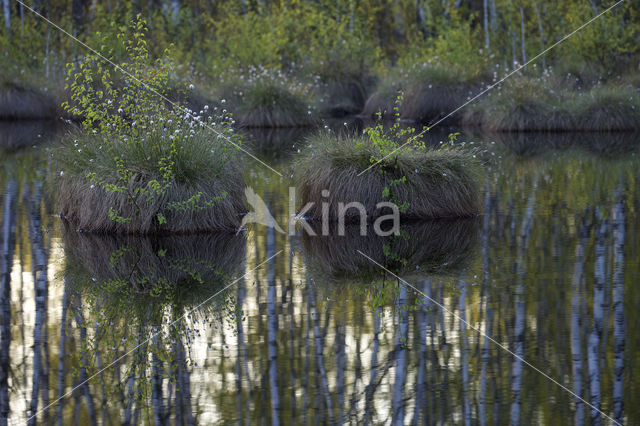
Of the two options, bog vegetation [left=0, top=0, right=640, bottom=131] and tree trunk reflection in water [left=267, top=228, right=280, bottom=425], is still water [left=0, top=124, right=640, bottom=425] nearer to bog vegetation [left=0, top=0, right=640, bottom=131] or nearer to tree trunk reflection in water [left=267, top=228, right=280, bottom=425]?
tree trunk reflection in water [left=267, top=228, right=280, bottom=425]

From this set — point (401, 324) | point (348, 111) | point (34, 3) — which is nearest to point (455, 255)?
point (401, 324)

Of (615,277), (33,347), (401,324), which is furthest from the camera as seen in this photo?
(615,277)

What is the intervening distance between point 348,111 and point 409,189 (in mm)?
18715

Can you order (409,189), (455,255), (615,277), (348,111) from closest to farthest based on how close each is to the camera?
(615,277) → (455,255) → (409,189) → (348,111)

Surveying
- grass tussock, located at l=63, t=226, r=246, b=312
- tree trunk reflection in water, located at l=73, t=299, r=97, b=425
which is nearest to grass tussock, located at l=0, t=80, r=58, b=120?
grass tussock, located at l=63, t=226, r=246, b=312

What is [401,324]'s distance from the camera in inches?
280

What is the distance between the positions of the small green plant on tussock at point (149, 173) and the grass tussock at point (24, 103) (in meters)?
15.9

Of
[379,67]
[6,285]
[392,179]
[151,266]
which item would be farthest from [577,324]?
[379,67]

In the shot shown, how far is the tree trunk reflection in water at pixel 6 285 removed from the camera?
5.73 m

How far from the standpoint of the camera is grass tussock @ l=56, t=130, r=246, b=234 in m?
10.7

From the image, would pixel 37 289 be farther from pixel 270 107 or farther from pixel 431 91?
pixel 431 91

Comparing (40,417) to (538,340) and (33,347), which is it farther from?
(538,340)

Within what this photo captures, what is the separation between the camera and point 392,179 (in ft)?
38.2

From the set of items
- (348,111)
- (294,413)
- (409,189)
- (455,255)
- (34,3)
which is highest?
(34,3)
